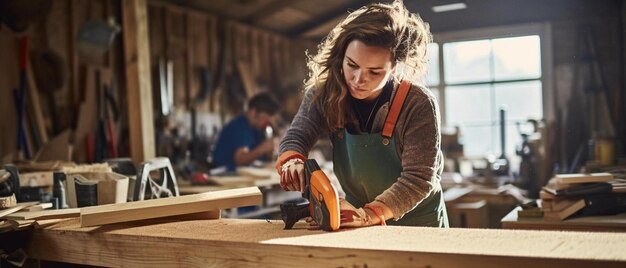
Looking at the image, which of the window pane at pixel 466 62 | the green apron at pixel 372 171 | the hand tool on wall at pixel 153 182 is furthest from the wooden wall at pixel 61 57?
the window pane at pixel 466 62

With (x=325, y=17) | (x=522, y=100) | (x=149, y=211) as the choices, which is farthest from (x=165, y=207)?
(x=522, y=100)

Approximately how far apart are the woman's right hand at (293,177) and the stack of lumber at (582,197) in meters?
1.77

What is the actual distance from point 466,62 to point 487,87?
517 mm

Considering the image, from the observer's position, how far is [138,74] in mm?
4387

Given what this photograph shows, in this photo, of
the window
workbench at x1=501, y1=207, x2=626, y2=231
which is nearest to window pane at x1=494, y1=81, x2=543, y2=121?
the window

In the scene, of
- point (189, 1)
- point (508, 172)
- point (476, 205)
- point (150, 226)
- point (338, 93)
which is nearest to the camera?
point (150, 226)

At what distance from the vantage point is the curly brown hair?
2264 millimetres

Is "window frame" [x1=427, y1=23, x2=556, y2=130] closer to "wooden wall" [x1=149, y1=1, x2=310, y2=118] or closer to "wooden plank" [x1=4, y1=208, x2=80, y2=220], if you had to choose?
"wooden wall" [x1=149, y1=1, x2=310, y2=118]

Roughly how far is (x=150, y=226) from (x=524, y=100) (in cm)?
860

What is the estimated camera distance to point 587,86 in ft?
27.6

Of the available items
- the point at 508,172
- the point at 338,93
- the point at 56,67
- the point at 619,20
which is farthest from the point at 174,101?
the point at 338,93

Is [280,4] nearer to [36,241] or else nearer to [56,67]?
[56,67]

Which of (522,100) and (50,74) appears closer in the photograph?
(50,74)

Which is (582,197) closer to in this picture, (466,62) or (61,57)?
(61,57)
